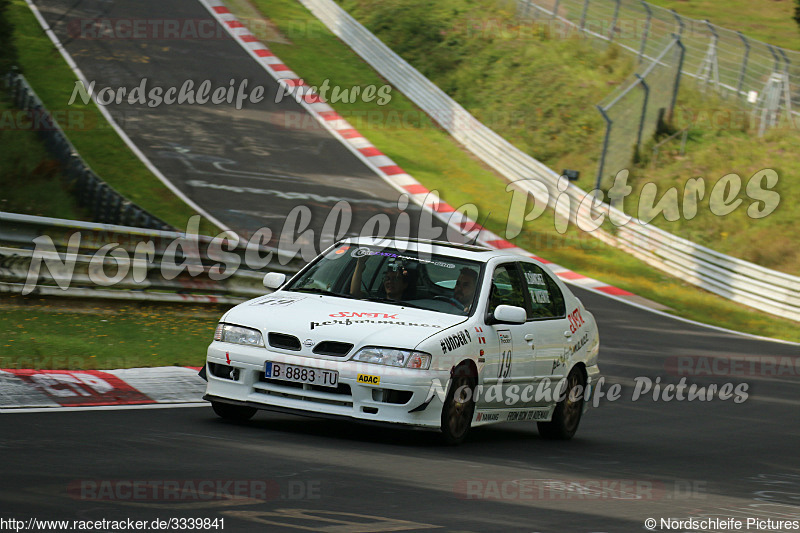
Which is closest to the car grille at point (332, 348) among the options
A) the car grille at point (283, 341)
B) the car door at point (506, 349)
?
the car grille at point (283, 341)

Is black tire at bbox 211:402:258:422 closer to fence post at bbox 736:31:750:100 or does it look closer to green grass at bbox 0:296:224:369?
green grass at bbox 0:296:224:369

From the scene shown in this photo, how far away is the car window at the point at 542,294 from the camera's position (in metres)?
9.52

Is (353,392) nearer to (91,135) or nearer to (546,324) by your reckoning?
(546,324)

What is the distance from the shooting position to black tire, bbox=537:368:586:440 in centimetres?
966

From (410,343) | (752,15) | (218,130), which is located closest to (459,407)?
(410,343)

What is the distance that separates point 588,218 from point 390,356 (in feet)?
60.5

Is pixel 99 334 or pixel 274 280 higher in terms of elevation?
pixel 274 280

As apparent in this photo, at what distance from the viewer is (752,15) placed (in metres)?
56.7

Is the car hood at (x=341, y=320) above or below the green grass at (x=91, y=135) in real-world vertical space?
above

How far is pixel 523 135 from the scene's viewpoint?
30969 millimetres

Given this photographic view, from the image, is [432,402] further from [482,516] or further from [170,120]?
[170,120]

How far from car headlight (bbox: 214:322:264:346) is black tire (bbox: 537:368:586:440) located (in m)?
2.80

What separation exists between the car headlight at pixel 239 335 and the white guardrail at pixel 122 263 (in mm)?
5123

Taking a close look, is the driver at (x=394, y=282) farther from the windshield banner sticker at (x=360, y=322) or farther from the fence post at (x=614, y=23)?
the fence post at (x=614, y=23)
